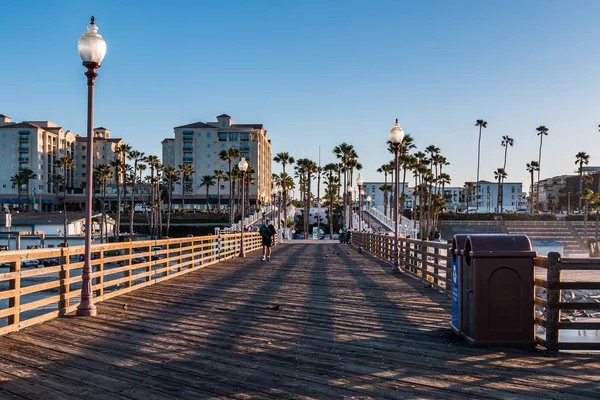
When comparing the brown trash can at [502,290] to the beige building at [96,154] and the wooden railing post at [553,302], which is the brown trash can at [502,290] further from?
the beige building at [96,154]

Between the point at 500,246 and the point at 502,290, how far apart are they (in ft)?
1.66

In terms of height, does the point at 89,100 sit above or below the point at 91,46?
below

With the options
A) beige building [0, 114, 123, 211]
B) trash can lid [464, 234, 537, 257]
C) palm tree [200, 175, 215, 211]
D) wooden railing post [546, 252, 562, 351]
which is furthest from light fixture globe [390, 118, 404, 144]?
beige building [0, 114, 123, 211]

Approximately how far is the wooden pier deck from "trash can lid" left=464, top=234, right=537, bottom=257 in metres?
1.12

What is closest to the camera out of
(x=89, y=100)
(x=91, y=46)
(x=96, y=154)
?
(x=91, y=46)

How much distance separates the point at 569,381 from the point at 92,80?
8102 mm

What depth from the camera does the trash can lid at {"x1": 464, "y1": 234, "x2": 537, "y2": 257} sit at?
655 centimetres

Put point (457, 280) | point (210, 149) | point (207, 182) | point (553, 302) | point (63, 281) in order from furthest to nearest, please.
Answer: point (210, 149)
point (207, 182)
point (63, 281)
point (457, 280)
point (553, 302)

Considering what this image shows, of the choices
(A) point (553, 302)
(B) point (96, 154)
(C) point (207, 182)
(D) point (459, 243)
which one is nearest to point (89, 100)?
(D) point (459, 243)

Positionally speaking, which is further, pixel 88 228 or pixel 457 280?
pixel 88 228

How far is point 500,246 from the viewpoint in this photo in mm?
6629

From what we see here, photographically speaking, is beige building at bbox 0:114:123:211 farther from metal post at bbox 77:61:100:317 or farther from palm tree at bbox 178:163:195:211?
metal post at bbox 77:61:100:317

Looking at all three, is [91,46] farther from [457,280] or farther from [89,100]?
[457,280]

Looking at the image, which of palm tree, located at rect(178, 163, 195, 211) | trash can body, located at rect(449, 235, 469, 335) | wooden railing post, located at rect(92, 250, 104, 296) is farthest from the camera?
palm tree, located at rect(178, 163, 195, 211)
